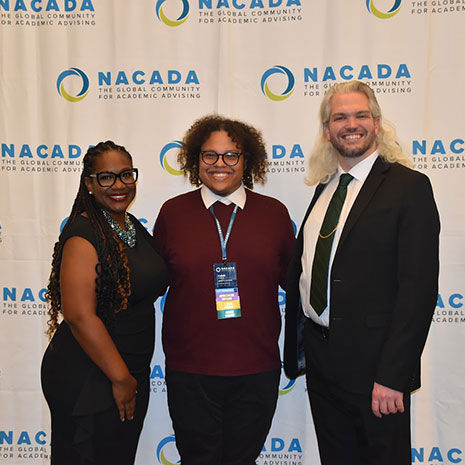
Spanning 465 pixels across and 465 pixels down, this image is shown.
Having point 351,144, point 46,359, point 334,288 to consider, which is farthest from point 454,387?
point 46,359

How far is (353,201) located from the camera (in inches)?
70.7

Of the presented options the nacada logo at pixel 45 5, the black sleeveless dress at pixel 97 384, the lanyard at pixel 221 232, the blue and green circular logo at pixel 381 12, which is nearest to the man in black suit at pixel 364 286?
the lanyard at pixel 221 232

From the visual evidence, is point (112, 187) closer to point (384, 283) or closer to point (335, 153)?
point (335, 153)

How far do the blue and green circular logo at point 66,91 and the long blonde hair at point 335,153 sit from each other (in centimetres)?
145

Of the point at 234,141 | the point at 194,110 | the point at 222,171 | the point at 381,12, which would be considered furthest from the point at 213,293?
the point at 381,12

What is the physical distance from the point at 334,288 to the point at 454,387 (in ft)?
4.72

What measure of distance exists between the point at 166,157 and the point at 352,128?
1253 millimetres

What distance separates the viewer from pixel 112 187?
72.5 inches

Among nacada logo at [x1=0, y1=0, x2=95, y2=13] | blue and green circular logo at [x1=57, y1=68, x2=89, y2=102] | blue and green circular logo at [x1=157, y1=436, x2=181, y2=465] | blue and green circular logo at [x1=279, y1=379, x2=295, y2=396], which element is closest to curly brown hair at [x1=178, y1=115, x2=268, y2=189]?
blue and green circular logo at [x1=57, y1=68, x2=89, y2=102]

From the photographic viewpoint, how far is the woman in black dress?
1696 mm

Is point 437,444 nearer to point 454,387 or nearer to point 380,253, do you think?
point 454,387

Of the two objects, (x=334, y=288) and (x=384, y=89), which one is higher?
(x=384, y=89)

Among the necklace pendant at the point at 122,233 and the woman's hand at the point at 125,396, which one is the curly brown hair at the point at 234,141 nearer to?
the necklace pendant at the point at 122,233

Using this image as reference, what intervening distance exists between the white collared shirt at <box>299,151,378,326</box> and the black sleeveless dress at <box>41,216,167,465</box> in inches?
23.7
